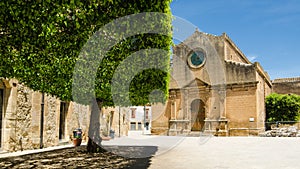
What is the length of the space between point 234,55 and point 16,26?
2833 cm

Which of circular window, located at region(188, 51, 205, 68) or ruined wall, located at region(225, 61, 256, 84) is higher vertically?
circular window, located at region(188, 51, 205, 68)

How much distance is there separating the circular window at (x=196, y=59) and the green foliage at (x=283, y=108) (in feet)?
27.2

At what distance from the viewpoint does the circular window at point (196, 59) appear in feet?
95.1

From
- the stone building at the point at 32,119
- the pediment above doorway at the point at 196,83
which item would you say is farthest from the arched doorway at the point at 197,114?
the stone building at the point at 32,119

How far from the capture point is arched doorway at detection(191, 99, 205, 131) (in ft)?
93.7

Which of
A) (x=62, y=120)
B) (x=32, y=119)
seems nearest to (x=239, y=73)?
(x=62, y=120)

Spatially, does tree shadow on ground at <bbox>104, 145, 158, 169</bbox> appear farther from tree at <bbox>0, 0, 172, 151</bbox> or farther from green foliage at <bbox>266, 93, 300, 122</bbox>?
green foliage at <bbox>266, 93, 300, 122</bbox>

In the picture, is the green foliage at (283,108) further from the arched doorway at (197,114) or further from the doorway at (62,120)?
the doorway at (62,120)

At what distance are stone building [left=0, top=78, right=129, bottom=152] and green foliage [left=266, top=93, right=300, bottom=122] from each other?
64.2 feet

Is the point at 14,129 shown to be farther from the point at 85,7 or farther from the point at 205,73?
the point at 205,73

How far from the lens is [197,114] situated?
2900cm

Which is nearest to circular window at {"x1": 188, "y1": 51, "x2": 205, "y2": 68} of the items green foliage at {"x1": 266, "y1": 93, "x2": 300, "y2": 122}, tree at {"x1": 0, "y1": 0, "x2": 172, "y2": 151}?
green foliage at {"x1": 266, "y1": 93, "x2": 300, "y2": 122}

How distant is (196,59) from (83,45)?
23955 mm

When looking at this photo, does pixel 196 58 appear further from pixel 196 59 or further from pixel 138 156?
pixel 138 156
